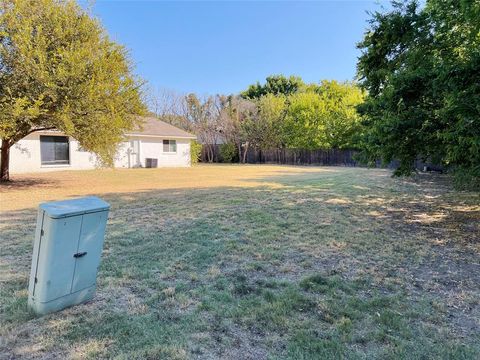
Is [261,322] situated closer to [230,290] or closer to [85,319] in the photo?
[230,290]

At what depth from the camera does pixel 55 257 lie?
2.65 meters

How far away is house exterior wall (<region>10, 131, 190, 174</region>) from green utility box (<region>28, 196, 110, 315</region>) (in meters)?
11.1

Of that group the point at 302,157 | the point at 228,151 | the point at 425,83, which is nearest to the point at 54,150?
the point at 228,151

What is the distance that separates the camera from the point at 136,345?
2334 millimetres

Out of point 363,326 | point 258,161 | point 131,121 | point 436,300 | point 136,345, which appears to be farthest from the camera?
point 258,161

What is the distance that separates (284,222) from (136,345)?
13.8ft

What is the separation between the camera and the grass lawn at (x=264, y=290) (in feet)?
7.77

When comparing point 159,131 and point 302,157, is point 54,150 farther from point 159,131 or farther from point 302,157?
point 302,157

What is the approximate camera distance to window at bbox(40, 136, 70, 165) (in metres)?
17.2

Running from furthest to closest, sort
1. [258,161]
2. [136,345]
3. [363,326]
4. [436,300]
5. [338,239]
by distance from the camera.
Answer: [258,161] → [338,239] → [436,300] → [363,326] → [136,345]

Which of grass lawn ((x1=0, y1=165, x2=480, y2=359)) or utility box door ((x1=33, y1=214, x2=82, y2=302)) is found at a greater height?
utility box door ((x1=33, y1=214, x2=82, y2=302))

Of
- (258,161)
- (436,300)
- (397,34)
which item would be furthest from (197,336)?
(258,161)

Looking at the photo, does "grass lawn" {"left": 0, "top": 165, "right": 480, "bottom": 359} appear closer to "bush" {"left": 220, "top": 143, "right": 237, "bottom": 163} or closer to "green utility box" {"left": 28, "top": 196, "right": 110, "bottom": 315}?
"green utility box" {"left": 28, "top": 196, "right": 110, "bottom": 315}

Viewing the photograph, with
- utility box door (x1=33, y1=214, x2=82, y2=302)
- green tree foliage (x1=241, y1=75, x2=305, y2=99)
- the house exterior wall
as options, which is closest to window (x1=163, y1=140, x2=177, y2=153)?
the house exterior wall
